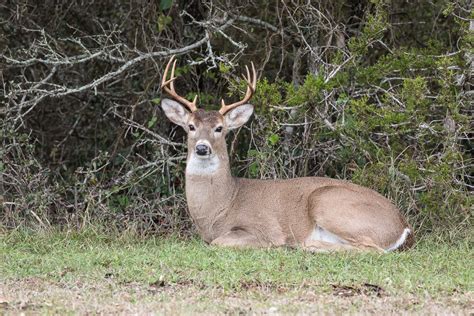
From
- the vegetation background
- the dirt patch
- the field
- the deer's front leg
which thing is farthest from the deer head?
the dirt patch

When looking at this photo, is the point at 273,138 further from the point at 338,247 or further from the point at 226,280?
the point at 226,280

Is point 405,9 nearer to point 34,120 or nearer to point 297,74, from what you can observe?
point 297,74

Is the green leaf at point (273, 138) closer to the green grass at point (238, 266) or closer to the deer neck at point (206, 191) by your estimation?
the deer neck at point (206, 191)

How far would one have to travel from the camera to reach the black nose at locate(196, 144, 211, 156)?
8906mm

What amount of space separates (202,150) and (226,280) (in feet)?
7.57

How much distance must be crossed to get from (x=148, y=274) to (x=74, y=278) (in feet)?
1.47

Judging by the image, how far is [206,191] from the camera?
30.0ft

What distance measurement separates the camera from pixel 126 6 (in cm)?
1194

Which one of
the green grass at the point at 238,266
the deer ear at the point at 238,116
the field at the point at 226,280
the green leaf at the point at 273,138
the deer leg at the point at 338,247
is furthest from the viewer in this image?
the green leaf at the point at 273,138

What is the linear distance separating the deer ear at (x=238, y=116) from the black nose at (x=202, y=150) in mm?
518

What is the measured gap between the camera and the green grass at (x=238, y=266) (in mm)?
6766

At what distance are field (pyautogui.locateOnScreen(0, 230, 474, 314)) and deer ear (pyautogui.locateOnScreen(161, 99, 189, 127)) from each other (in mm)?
1212

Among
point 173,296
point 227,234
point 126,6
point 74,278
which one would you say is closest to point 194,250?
point 227,234

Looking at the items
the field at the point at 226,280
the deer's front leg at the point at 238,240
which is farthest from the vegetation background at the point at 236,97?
the field at the point at 226,280
